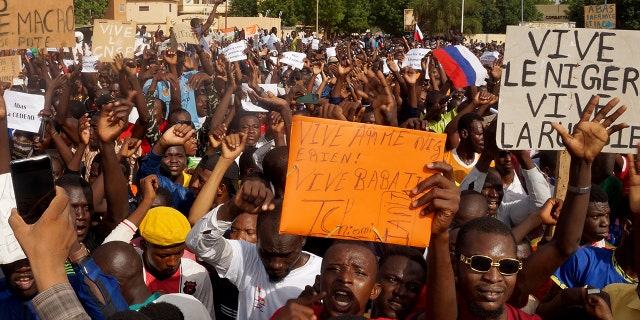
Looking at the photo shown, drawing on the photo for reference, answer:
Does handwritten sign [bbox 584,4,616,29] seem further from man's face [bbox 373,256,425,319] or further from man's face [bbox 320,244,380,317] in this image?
man's face [bbox 320,244,380,317]

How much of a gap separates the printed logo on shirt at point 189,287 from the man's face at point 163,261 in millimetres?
131

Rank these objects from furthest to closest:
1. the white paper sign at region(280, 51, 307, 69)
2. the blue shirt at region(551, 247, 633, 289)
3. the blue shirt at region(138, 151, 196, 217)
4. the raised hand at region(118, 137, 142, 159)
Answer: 1. the white paper sign at region(280, 51, 307, 69)
2. the blue shirt at region(138, 151, 196, 217)
3. the raised hand at region(118, 137, 142, 159)
4. the blue shirt at region(551, 247, 633, 289)

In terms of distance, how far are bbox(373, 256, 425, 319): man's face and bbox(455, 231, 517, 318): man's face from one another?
48cm

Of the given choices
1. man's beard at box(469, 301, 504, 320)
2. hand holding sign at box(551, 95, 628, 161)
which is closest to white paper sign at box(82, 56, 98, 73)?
hand holding sign at box(551, 95, 628, 161)

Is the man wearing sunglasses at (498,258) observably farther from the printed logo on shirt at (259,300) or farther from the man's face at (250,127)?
the man's face at (250,127)

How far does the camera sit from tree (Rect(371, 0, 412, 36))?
7050cm

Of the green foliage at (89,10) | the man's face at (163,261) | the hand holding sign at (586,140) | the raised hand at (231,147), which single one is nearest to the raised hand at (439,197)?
the hand holding sign at (586,140)

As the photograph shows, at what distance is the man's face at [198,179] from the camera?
6.48 metres

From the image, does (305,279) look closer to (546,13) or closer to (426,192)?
(426,192)

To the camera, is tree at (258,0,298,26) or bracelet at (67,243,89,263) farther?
tree at (258,0,298,26)

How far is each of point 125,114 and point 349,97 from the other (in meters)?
6.02

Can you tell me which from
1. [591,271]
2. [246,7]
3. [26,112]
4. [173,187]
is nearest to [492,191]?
[591,271]

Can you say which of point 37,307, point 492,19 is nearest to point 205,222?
point 37,307

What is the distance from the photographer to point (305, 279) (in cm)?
440
